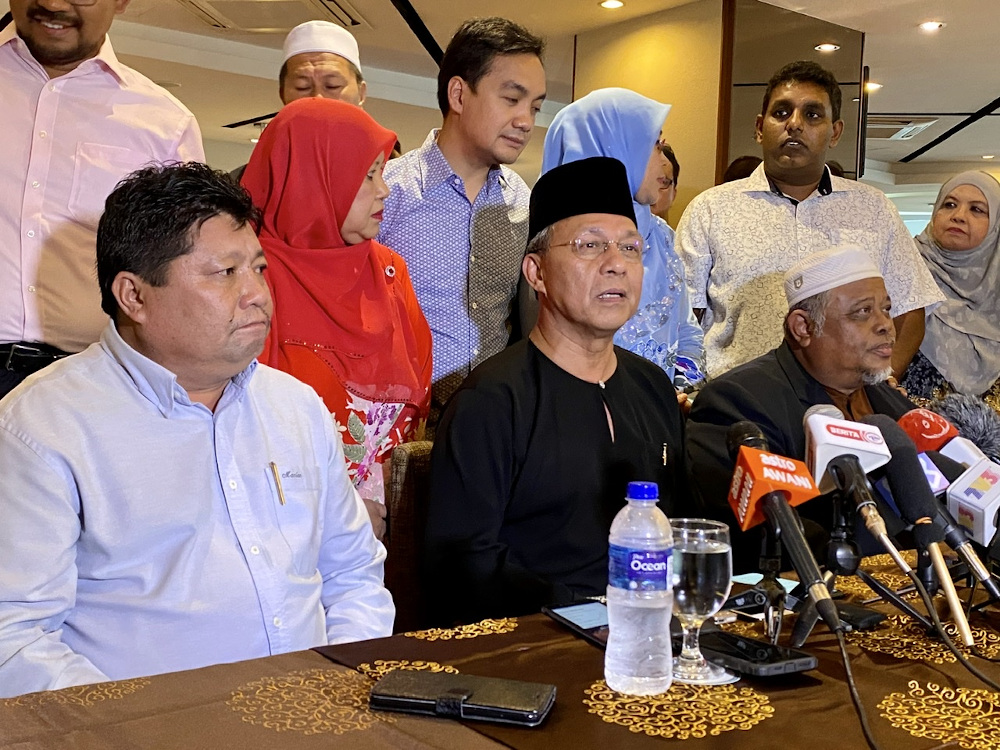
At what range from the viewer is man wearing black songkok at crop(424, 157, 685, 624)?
6.72ft

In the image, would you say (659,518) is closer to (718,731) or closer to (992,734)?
(718,731)

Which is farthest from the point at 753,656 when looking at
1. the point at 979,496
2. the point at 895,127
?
the point at 895,127

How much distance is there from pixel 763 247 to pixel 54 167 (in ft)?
7.18

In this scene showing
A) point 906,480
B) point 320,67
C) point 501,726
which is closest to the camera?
point 501,726

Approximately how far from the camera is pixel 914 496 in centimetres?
148

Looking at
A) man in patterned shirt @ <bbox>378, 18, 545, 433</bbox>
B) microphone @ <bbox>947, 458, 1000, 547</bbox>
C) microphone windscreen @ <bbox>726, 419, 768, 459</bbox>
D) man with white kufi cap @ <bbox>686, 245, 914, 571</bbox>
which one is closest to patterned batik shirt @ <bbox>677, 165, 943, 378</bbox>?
man with white kufi cap @ <bbox>686, 245, 914, 571</bbox>

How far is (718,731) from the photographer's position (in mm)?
1137

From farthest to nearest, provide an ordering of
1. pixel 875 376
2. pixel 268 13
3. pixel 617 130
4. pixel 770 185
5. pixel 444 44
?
pixel 444 44 → pixel 268 13 → pixel 770 185 → pixel 617 130 → pixel 875 376

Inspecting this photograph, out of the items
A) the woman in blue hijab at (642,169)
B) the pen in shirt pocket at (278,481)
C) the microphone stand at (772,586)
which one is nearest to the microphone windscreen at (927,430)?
the microphone stand at (772,586)

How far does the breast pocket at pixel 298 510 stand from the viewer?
1.76 meters

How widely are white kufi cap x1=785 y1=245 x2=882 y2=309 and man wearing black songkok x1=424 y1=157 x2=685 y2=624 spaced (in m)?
0.61

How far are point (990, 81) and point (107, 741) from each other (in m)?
9.28

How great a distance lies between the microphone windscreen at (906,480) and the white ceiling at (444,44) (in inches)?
207

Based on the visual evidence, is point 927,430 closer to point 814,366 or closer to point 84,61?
point 814,366
